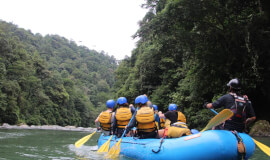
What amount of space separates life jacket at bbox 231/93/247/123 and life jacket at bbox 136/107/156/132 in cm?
182

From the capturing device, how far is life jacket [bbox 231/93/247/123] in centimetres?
409

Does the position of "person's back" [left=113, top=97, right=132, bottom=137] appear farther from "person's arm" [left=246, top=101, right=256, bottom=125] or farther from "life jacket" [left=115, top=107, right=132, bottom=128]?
"person's arm" [left=246, top=101, right=256, bottom=125]

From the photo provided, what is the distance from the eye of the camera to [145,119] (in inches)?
217

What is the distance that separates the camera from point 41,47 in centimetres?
9044

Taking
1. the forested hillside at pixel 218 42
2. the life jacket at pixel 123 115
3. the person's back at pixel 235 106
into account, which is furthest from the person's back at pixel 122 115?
the forested hillside at pixel 218 42

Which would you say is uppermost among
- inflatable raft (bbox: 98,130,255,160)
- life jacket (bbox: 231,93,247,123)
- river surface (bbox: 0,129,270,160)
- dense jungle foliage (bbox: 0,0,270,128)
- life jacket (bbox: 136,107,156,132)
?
dense jungle foliage (bbox: 0,0,270,128)

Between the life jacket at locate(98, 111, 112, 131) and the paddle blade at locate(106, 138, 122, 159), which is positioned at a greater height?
the life jacket at locate(98, 111, 112, 131)

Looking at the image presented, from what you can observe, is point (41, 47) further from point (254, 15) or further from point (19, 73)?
point (254, 15)

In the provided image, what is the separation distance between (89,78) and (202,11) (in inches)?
3315

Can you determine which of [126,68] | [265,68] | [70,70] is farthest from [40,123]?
[70,70]

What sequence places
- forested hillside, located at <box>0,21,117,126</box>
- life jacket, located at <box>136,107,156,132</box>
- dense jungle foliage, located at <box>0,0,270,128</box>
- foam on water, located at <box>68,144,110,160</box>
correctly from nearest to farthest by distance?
life jacket, located at <box>136,107,156,132</box>, foam on water, located at <box>68,144,110,160</box>, dense jungle foliage, located at <box>0,0,270,128</box>, forested hillside, located at <box>0,21,117,126</box>

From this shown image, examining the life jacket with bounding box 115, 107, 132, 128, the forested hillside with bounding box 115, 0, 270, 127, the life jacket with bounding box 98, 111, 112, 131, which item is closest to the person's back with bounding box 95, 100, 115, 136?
the life jacket with bounding box 98, 111, 112, 131

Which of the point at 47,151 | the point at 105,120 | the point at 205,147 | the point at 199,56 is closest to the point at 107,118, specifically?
the point at 105,120

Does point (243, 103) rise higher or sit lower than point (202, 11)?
lower
